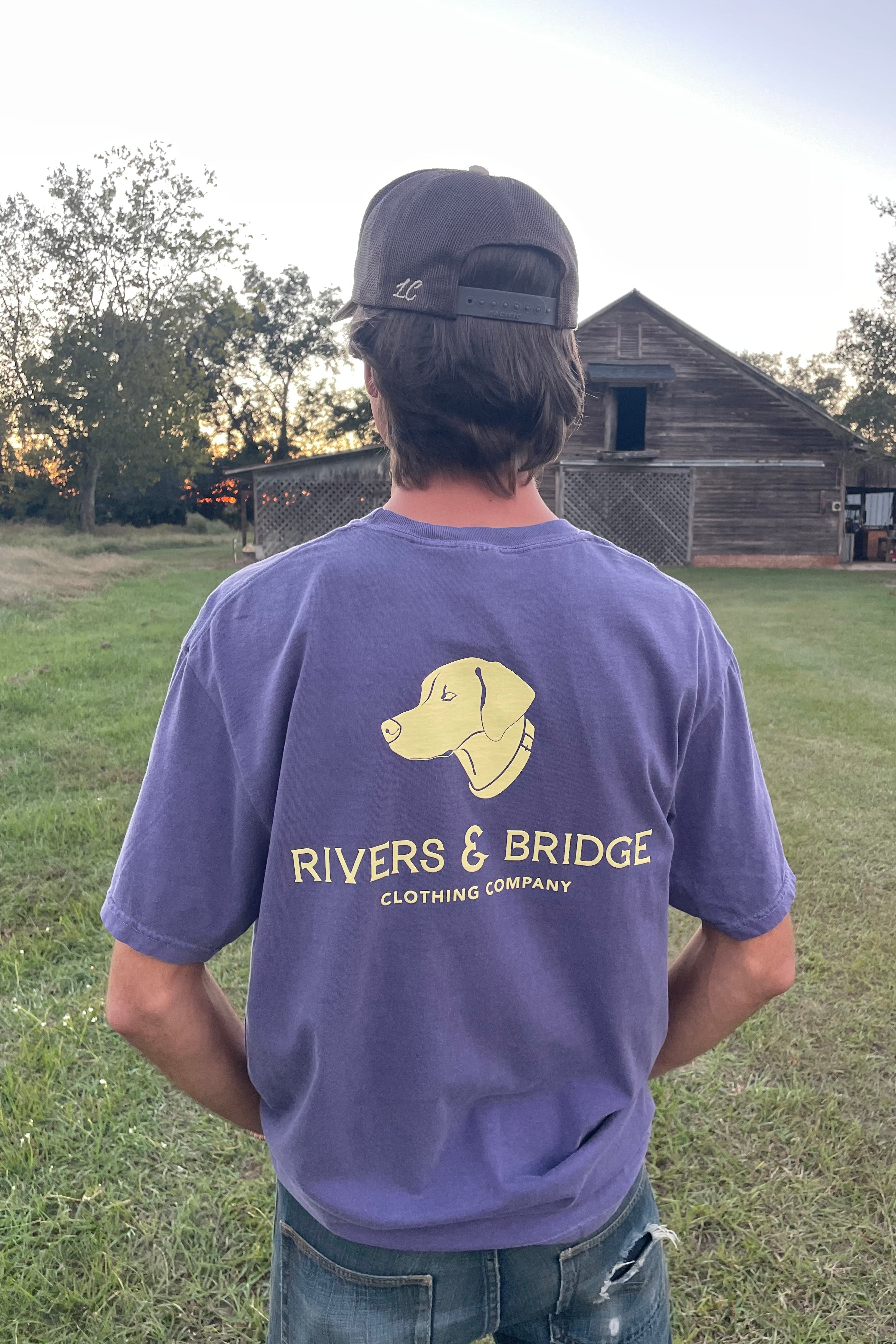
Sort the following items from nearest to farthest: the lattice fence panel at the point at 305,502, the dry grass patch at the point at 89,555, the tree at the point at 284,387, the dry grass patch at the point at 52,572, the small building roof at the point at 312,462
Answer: the dry grass patch at the point at 52,572 → the dry grass patch at the point at 89,555 → the small building roof at the point at 312,462 → the lattice fence panel at the point at 305,502 → the tree at the point at 284,387

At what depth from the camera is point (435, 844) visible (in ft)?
3.38

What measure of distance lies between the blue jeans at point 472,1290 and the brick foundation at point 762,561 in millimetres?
24121

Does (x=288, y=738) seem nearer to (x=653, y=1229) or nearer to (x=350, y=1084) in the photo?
(x=350, y=1084)

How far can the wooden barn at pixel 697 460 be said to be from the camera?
75.4 ft

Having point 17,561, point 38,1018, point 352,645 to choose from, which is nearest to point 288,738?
point 352,645

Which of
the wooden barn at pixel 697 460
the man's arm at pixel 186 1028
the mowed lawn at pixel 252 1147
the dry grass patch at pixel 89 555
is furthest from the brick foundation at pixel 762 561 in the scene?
the man's arm at pixel 186 1028

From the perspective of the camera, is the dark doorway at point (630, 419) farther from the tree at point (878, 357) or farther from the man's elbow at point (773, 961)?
the man's elbow at point (773, 961)

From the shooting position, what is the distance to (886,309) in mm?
22484

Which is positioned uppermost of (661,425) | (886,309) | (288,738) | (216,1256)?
(886,309)

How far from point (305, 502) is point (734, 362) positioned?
11.6 metres

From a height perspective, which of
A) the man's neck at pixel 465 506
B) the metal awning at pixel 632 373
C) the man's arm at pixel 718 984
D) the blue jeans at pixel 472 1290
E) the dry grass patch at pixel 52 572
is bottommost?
the dry grass patch at pixel 52 572

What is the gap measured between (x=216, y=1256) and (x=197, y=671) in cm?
202

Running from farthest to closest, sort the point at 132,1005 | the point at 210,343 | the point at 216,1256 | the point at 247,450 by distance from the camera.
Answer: the point at 247,450, the point at 210,343, the point at 216,1256, the point at 132,1005

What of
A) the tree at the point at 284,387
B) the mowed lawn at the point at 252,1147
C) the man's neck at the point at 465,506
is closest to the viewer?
the man's neck at the point at 465,506
